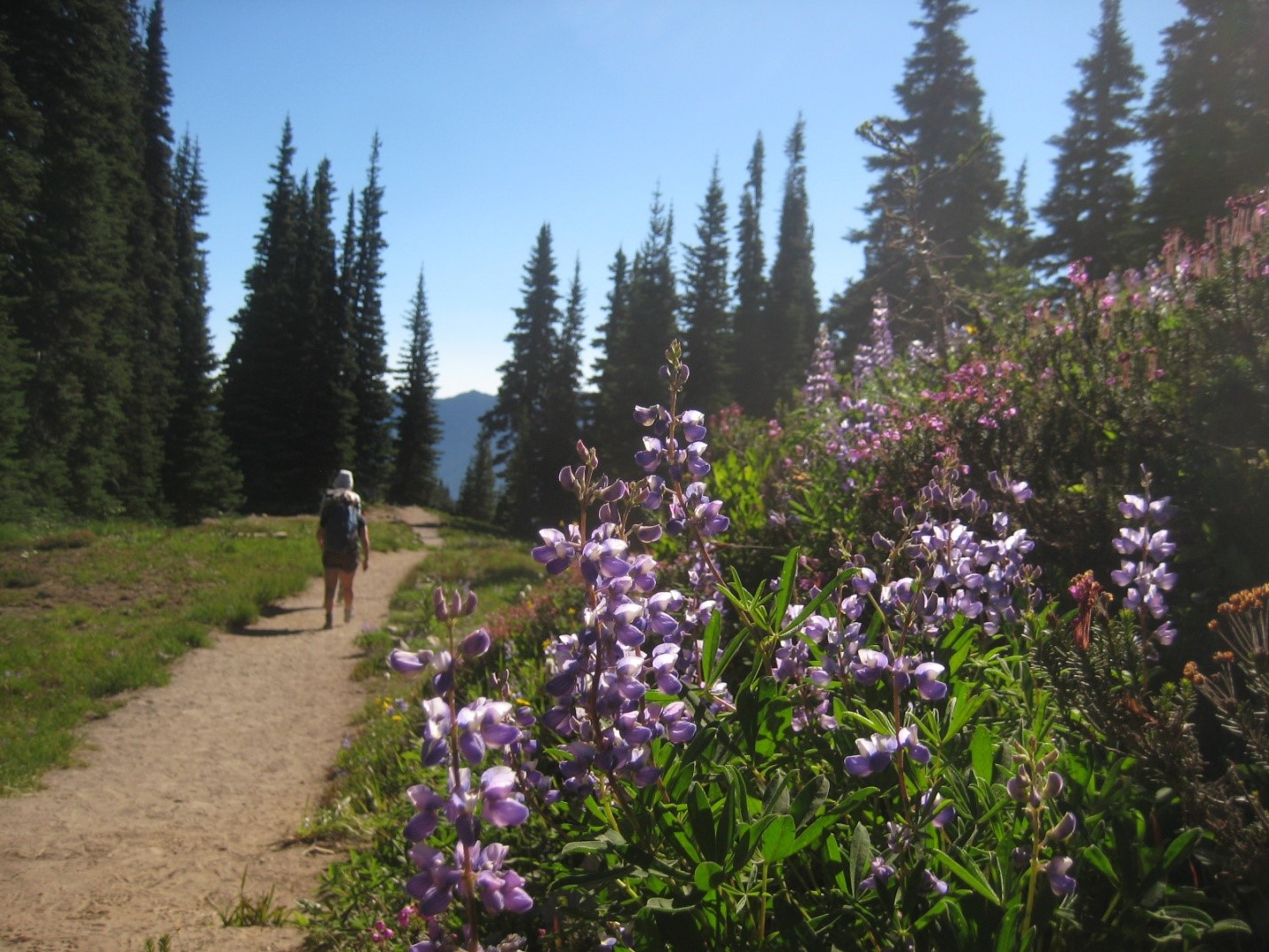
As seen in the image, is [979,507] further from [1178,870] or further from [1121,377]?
[1121,377]

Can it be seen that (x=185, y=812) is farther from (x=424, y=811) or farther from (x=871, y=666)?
(x=871, y=666)

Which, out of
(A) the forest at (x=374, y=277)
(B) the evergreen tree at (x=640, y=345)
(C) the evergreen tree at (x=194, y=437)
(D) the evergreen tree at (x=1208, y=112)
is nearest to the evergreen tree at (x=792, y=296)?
(A) the forest at (x=374, y=277)

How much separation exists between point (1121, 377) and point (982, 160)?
2857 cm

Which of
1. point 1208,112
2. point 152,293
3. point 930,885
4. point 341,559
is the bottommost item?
point 341,559

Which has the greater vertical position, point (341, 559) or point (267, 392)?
point (267, 392)

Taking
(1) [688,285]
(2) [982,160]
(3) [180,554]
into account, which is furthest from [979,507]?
(1) [688,285]

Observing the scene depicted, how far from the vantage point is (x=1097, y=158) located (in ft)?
84.8

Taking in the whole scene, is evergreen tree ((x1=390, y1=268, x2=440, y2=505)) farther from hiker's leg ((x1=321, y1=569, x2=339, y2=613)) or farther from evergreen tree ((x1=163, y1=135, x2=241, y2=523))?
hiker's leg ((x1=321, y1=569, x2=339, y2=613))

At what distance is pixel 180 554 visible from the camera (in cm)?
1347

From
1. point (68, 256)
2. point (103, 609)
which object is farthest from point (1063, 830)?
point (68, 256)

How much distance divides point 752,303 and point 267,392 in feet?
86.6

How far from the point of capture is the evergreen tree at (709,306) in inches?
1351

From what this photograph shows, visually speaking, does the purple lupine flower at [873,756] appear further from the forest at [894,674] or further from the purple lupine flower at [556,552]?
the purple lupine flower at [556,552]

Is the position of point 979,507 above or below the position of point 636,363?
below
